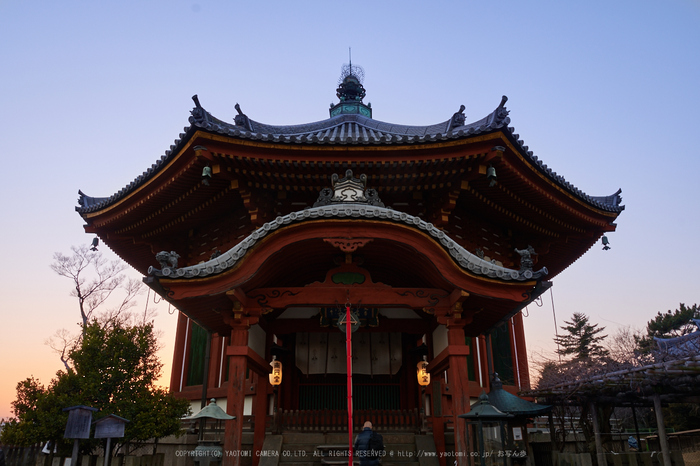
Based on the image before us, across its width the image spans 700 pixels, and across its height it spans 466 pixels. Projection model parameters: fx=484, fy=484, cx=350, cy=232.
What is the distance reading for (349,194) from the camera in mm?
8906

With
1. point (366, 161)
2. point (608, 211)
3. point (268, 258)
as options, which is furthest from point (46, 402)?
point (608, 211)

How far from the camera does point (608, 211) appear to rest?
1205cm

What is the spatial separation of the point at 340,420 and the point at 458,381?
2950mm

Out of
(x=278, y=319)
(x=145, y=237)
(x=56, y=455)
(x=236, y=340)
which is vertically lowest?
(x=56, y=455)

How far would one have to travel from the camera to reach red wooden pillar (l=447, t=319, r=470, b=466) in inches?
306

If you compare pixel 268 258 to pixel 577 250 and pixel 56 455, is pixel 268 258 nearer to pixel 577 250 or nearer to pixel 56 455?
pixel 56 455

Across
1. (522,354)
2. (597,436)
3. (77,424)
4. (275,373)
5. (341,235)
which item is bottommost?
(597,436)

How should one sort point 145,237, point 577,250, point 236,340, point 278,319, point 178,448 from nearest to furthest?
point 236,340
point 278,319
point 178,448
point 145,237
point 577,250

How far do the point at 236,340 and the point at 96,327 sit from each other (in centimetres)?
349

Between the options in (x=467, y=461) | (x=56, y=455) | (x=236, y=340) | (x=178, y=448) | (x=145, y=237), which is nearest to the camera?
(x=467, y=461)

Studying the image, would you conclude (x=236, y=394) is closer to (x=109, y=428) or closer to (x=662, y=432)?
(x=109, y=428)

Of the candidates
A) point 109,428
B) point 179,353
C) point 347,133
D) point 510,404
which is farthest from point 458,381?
point 179,353

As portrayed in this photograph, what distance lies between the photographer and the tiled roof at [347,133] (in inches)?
375

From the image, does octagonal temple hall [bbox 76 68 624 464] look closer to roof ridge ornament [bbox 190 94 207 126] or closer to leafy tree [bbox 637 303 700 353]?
roof ridge ornament [bbox 190 94 207 126]
